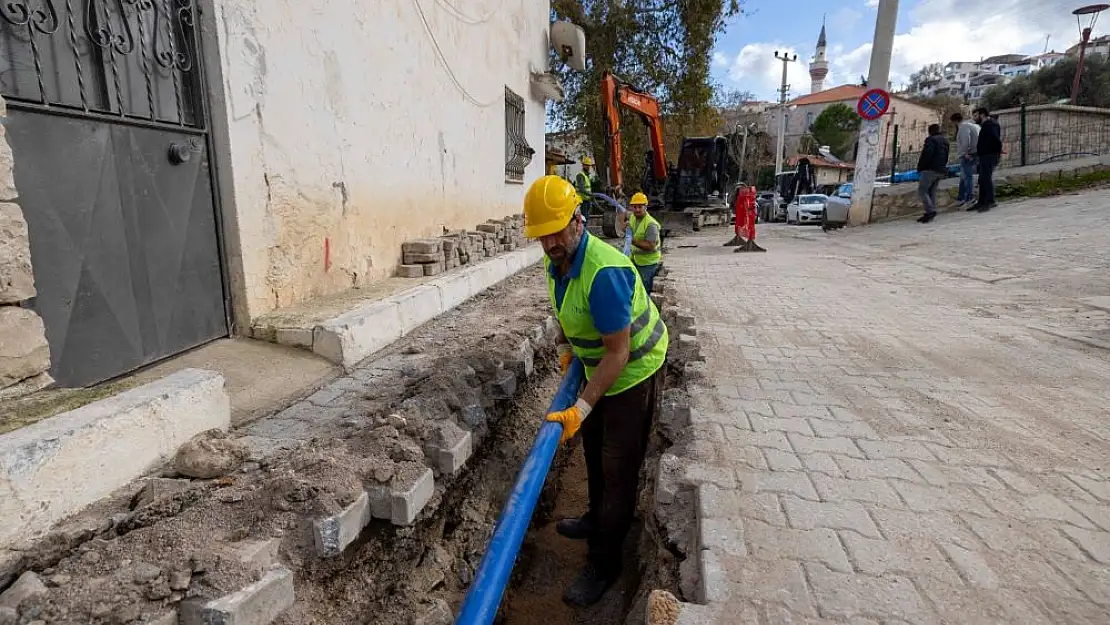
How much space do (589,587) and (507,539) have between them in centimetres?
146

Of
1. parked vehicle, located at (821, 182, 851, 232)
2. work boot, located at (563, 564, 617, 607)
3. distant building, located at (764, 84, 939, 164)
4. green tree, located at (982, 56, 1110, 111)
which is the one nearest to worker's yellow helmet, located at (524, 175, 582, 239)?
work boot, located at (563, 564, 617, 607)

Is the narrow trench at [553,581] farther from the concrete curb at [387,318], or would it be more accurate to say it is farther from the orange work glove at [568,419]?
the concrete curb at [387,318]

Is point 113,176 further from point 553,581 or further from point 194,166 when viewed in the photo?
point 553,581

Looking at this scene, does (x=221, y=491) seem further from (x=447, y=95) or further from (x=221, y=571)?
(x=447, y=95)

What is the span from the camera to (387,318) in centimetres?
417

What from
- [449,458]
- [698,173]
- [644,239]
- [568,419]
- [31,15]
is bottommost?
[449,458]

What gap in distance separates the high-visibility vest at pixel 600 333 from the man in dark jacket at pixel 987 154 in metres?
10.4

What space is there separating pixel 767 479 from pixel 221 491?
2.21m

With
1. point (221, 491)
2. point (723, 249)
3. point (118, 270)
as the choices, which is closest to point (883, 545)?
point (221, 491)

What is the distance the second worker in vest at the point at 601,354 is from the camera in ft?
7.85

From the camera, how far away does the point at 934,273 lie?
713cm

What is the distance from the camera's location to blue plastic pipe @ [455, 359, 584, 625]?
1602 millimetres

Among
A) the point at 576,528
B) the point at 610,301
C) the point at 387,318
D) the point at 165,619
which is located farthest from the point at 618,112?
the point at 165,619

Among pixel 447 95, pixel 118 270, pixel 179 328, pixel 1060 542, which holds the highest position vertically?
pixel 447 95
